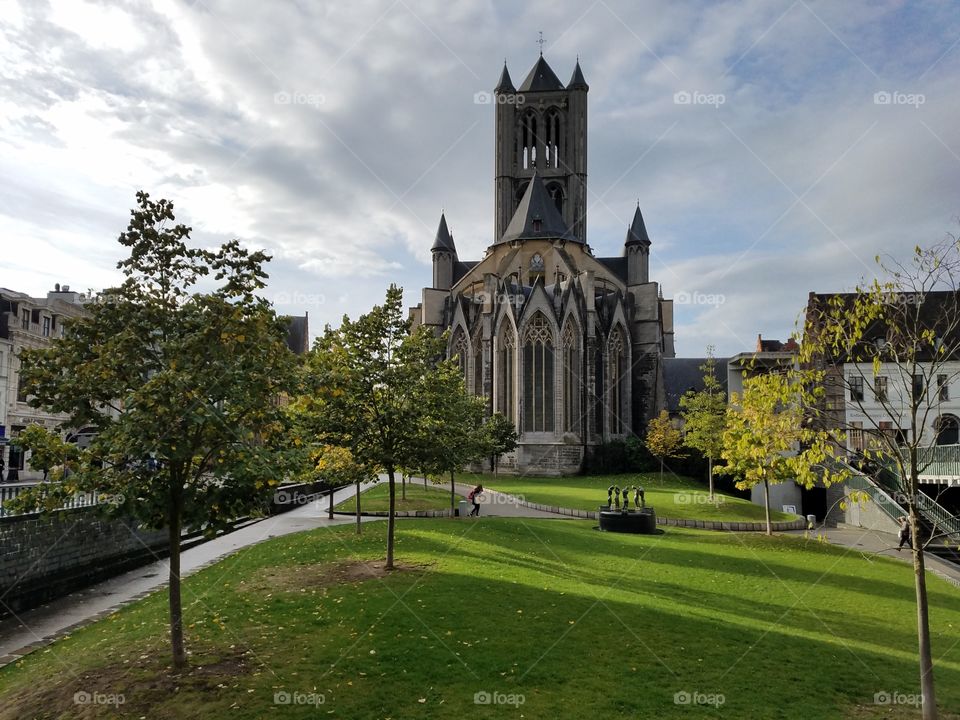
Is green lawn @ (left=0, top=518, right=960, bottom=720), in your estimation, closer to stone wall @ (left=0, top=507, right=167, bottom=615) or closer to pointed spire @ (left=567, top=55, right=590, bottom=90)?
stone wall @ (left=0, top=507, right=167, bottom=615)

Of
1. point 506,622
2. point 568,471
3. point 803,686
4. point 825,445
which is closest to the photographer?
point 825,445

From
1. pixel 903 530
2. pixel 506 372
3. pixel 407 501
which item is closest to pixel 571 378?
pixel 506 372

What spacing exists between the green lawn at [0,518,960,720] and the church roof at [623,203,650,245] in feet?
203

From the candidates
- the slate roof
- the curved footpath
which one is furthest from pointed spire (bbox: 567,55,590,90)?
the curved footpath

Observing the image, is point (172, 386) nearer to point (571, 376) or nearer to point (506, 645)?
point (506, 645)

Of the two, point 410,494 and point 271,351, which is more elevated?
point 271,351

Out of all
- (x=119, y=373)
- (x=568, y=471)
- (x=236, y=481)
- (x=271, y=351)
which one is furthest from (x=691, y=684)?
(x=568, y=471)

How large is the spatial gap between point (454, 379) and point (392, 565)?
9587mm

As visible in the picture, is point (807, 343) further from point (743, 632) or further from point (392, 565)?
point (392, 565)

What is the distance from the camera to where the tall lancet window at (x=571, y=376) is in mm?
51281

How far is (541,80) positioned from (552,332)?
148ft

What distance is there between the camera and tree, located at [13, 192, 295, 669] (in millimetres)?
7980

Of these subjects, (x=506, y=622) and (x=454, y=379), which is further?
(x=454, y=379)

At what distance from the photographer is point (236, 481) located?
8.32 metres
